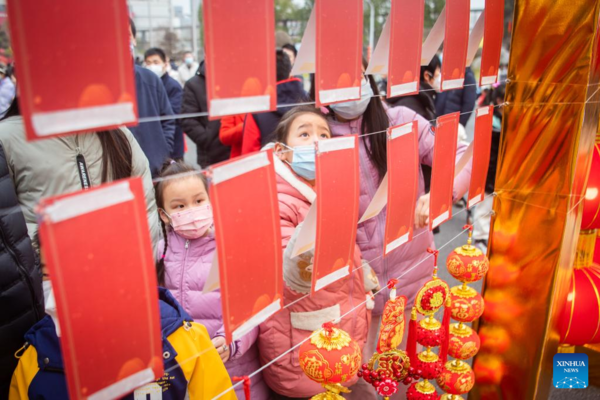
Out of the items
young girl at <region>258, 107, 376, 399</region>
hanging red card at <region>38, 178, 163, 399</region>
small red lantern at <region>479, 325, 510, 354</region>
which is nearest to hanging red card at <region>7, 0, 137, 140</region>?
hanging red card at <region>38, 178, 163, 399</region>

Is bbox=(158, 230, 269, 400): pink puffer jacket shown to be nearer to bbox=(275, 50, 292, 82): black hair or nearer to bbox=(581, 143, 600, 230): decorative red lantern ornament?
bbox=(581, 143, 600, 230): decorative red lantern ornament

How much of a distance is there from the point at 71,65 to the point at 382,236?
1.11m

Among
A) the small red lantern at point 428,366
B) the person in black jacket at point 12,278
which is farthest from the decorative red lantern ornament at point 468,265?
the person in black jacket at point 12,278

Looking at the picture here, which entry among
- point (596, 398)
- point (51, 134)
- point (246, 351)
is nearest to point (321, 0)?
point (51, 134)

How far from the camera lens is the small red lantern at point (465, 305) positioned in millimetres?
1160

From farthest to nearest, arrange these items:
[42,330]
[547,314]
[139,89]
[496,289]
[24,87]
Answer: [139,89], [496,289], [547,314], [42,330], [24,87]

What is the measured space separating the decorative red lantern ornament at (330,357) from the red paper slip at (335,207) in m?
Answer: 0.09

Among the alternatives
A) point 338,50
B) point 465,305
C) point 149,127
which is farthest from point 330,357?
point 149,127

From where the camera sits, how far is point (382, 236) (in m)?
1.41

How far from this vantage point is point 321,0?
2.09 feet

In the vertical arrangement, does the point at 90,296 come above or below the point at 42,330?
above

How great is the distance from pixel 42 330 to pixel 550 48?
123cm

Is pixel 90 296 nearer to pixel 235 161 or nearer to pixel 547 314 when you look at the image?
pixel 235 161

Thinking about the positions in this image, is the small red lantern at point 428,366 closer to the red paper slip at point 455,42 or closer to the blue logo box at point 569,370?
the red paper slip at point 455,42
